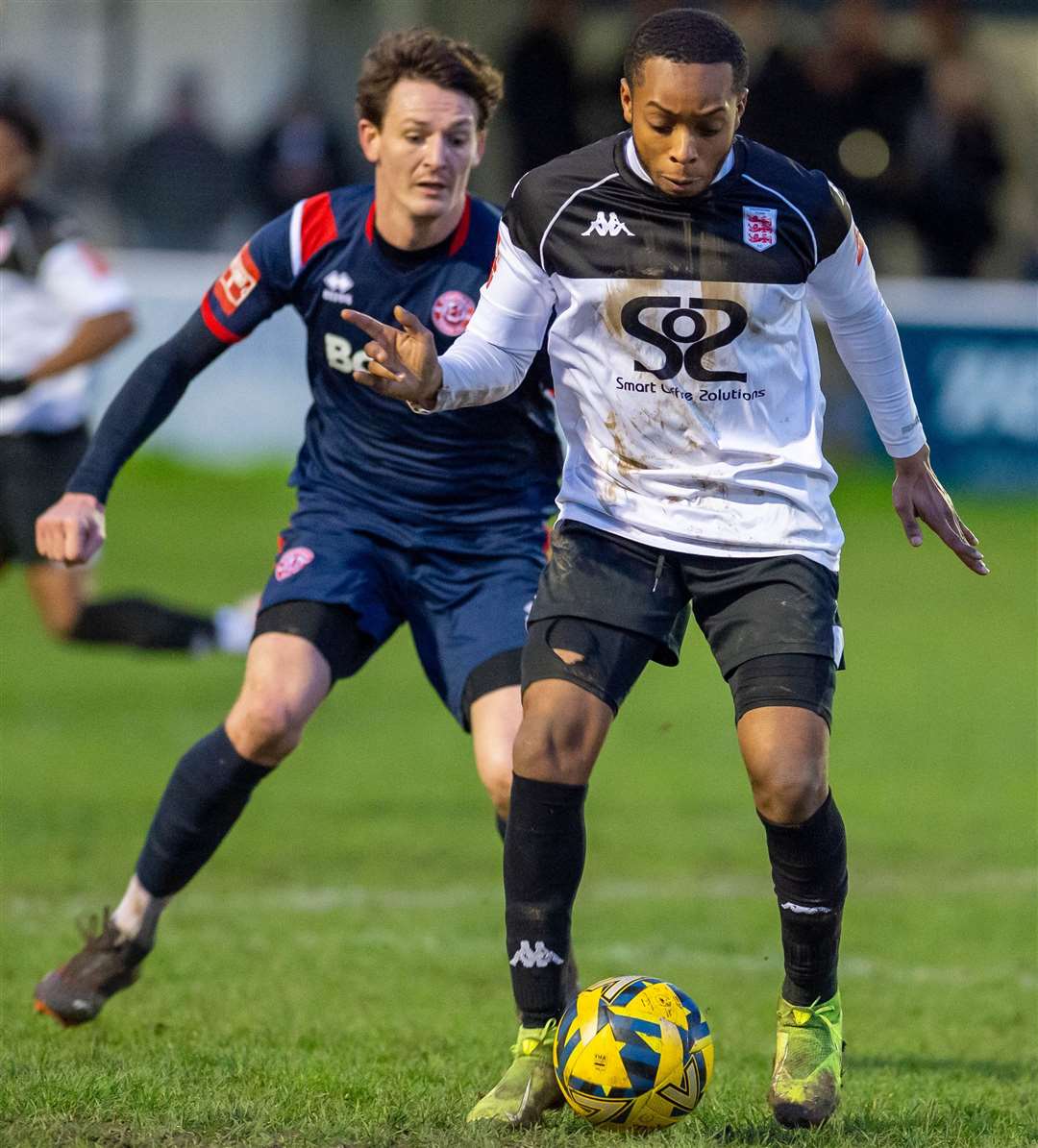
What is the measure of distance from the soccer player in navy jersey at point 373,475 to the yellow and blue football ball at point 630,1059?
1.02 m

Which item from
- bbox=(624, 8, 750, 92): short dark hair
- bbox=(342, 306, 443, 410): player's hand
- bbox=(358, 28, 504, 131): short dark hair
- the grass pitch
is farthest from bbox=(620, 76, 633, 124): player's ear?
the grass pitch

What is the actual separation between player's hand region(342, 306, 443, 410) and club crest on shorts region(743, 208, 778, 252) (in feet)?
2.35

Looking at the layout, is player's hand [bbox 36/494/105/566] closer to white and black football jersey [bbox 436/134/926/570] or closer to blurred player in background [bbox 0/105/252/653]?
white and black football jersey [bbox 436/134/926/570]

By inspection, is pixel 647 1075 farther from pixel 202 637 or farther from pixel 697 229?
pixel 202 637

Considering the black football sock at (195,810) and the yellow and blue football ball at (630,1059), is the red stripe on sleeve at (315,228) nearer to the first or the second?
the black football sock at (195,810)

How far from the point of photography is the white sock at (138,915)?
538 cm

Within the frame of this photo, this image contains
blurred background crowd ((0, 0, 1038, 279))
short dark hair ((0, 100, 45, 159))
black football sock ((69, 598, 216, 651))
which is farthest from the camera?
blurred background crowd ((0, 0, 1038, 279))

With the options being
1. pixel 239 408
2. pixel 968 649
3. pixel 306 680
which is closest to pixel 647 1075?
pixel 306 680

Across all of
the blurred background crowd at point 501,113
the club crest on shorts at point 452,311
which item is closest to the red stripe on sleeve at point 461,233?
the club crest on shorts at point 452,311

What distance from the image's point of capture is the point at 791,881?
170 inches

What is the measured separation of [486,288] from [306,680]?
1233 millimetres

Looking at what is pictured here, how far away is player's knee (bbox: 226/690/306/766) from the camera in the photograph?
16.7 ft

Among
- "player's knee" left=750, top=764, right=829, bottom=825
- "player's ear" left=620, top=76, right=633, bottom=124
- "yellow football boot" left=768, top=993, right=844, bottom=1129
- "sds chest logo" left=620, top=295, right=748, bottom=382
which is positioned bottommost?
"yellow football boot" left=768, top=993, right=844, bottom=1129

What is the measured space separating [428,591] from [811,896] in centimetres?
155
